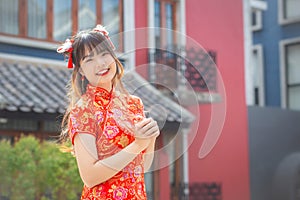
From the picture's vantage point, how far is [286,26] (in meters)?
15.5

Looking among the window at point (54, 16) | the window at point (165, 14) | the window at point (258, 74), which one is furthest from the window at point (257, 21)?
the window at point (54, 16)

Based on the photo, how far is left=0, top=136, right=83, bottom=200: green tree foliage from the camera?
731cm

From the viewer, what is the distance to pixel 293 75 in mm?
15523

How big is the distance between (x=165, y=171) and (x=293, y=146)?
4.20 m

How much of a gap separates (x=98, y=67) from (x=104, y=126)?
0.24 metres

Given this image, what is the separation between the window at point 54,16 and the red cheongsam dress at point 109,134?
7441mm

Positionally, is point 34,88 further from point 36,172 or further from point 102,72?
point 102,72

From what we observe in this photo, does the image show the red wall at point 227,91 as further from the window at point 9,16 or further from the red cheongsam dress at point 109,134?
the red cheongsam dress at point 109,134

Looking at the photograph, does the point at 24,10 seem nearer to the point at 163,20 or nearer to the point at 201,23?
the point at 163,20

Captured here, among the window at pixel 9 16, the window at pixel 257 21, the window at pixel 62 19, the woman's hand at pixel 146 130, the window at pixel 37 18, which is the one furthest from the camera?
the window at pixel 257 21

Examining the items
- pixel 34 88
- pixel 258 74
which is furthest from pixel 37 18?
pixel 258 74

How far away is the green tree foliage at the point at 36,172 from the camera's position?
731cm

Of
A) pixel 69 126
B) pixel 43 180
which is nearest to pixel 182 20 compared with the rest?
pixel 43 180

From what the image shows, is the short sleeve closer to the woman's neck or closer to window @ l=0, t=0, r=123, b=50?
the woman's neck
